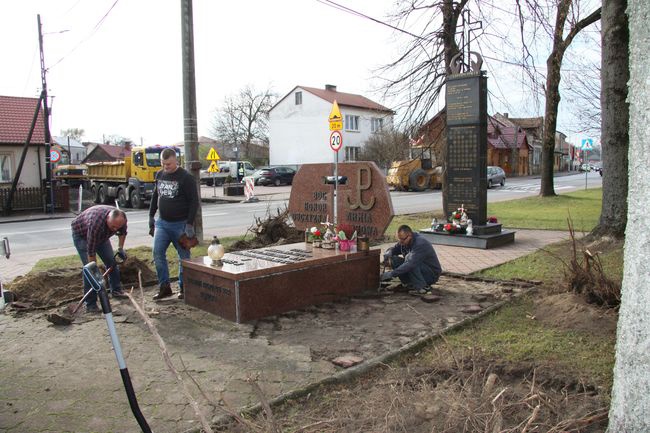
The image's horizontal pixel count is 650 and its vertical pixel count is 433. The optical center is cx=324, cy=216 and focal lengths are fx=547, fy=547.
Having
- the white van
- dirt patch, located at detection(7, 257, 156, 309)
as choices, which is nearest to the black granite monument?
dirt patch, located at detection(7, 257, 156, 309)

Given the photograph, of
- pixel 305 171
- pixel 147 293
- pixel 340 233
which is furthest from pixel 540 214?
pixel 147 293

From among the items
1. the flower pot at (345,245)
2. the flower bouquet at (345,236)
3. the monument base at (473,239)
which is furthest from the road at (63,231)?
the flower pot at (345,245)

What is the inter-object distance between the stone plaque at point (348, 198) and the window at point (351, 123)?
45243 millimetres

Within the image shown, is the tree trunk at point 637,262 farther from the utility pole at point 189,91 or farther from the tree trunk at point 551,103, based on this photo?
the tree trunk at point 551,103

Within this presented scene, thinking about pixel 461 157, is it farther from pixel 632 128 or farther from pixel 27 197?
pixel 27 197

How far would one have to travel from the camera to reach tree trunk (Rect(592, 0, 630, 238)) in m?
9.51

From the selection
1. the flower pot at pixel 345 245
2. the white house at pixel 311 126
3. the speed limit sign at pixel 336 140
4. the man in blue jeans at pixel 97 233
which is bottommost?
the flower pot at pixel 345 245

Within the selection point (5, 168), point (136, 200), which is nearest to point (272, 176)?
point (136, 200)

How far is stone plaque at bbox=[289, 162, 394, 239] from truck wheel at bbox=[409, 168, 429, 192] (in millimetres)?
26660

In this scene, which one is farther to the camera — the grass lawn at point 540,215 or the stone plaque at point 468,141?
the grass lawn at point 540,215

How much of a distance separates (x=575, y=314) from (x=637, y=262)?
302 centimetres

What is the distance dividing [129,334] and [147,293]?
1836 mm

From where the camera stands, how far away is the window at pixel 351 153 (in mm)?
52594

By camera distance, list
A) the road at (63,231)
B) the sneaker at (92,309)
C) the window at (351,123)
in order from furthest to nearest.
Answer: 1. the window at (351,123)
2. the road at (63,231)
3. the sneaker at (92,309)
